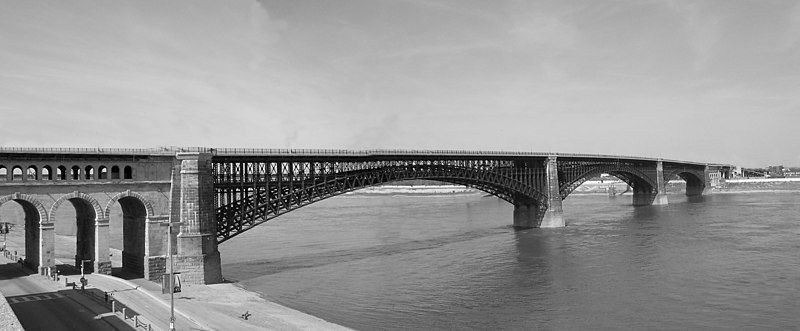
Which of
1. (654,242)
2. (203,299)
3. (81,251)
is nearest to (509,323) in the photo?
(203,299)

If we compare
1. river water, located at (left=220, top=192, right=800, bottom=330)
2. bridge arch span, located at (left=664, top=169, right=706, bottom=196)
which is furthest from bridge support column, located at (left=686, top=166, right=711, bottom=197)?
river water, located at (left=220, top=192, right=800, bottom=330)

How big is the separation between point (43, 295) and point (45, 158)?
11.0m

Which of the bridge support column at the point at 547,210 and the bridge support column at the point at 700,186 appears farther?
the bridge support column at the point at 700,186

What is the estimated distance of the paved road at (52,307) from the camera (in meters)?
28.9

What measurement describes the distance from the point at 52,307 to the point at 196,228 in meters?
13.3

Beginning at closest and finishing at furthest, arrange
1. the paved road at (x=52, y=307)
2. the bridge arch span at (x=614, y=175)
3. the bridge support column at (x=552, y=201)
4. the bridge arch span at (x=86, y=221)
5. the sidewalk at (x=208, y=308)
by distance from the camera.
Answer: the paved road at (x=52, y=307) → the sidewalk at (x=208, y=308) → the bridge arch span at (x=86, y=221) → the bridge support column at (x=552, y=201) → the bridge arch span at (x=614, y=175)

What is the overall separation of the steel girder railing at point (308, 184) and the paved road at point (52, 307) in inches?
591

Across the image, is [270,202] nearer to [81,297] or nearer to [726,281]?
[81,297]

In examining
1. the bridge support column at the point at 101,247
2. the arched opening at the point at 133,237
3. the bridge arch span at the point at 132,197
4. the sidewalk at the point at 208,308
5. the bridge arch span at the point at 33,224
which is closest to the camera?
the sidewalk at the point at 208,308

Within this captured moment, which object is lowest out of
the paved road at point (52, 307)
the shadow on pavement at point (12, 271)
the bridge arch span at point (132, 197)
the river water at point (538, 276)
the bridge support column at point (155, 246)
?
the river water at point (538, 276)

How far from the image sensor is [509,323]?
3394 cm

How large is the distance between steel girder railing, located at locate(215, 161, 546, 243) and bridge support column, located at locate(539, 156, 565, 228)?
1718 millimetres

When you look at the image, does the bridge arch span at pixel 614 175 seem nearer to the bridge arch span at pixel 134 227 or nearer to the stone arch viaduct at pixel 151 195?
the stone arch viaduct at pixel 151 195

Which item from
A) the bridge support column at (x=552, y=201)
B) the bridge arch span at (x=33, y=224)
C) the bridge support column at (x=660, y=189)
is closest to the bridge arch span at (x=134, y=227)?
the bridge arch span at (x=33, y=224)
